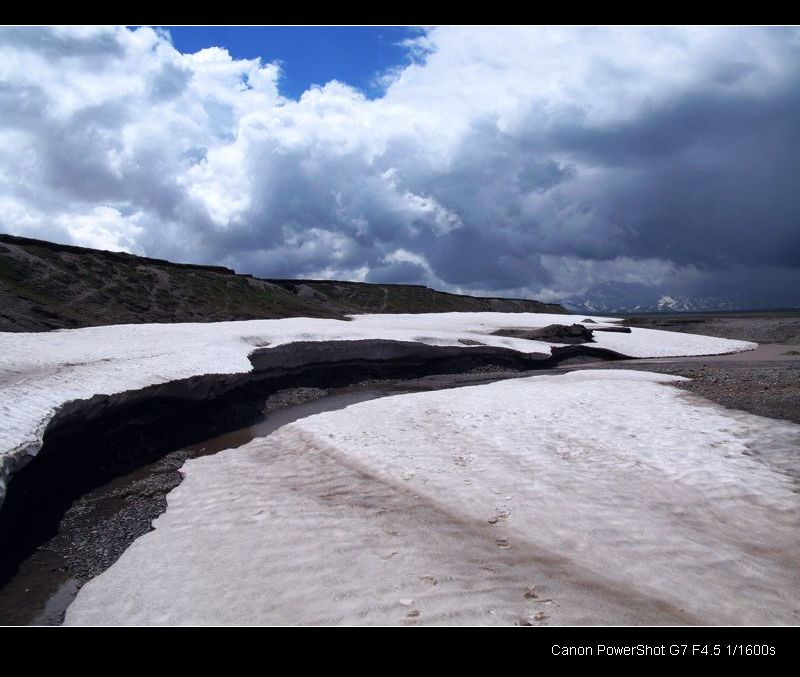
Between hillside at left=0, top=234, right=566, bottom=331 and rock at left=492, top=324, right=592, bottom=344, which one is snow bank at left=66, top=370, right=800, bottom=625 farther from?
hillside at left=0, top=234, right=566, bottom=331

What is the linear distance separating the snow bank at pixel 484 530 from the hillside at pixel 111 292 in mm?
26152

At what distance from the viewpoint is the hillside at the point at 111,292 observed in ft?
117

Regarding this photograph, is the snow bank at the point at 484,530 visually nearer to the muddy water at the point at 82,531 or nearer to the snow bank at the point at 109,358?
the muddy water at the point at 82,531

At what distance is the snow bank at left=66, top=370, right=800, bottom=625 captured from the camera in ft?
19.2

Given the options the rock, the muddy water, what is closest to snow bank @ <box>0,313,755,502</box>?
the muddy water

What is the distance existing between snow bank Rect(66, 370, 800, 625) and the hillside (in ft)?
85.8

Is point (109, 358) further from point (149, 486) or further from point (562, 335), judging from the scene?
point (562, 335)

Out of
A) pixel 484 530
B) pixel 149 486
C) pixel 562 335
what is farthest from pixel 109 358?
pixel 562 335

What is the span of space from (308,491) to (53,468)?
17.3 ft

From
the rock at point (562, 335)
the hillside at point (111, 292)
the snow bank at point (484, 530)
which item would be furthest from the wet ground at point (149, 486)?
the hillside at point (111, 292)

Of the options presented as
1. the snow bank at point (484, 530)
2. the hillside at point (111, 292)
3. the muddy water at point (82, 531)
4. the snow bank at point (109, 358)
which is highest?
the hillside at point (111, 292)

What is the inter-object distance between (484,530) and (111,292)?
45441mm
